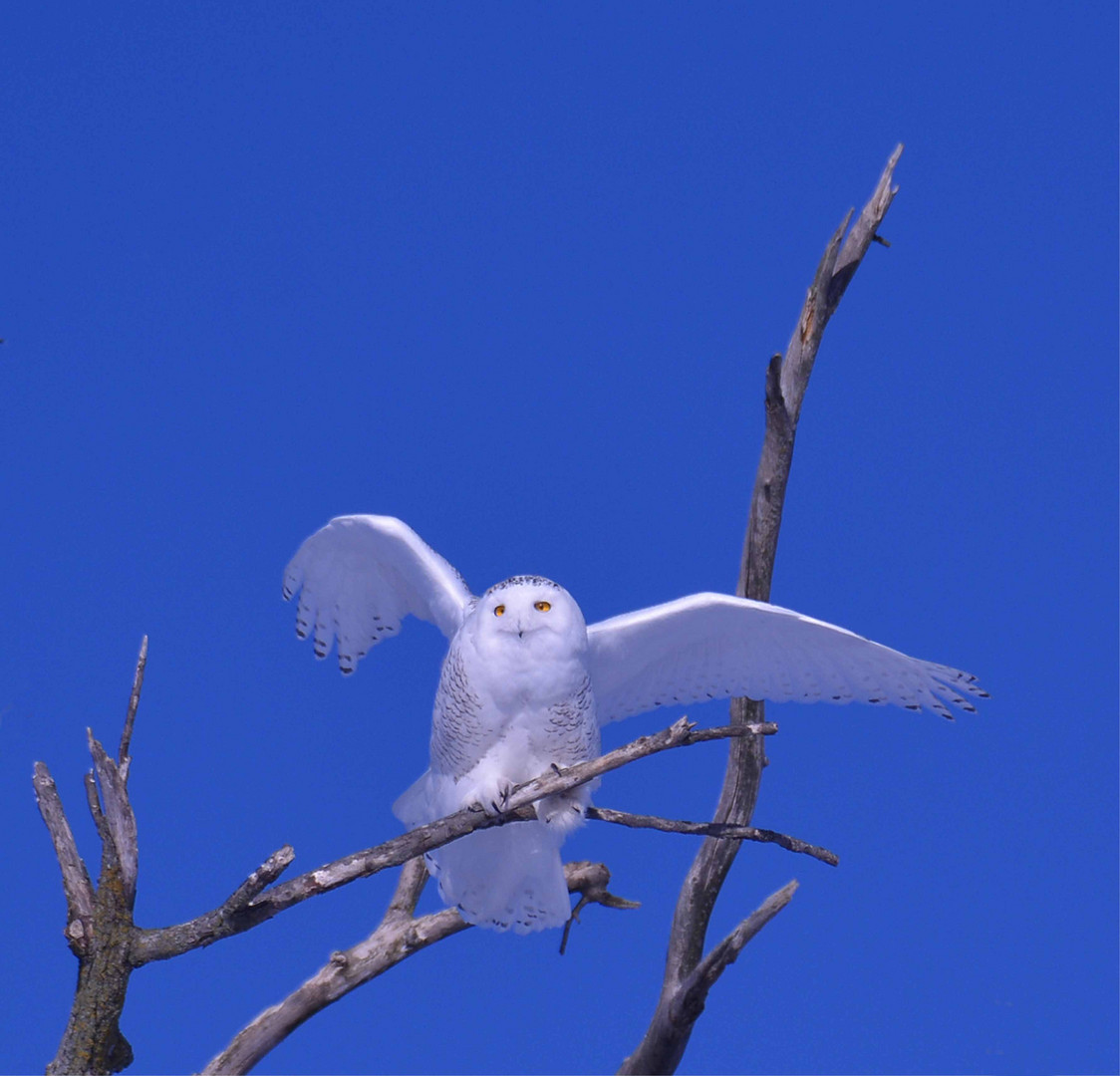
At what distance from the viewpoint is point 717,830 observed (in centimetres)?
264

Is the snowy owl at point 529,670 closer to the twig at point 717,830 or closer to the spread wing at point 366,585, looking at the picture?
the spread wing at point 366,585

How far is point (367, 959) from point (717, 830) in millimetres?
1193

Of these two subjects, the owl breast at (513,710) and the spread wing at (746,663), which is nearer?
the owl breast at (513,710)

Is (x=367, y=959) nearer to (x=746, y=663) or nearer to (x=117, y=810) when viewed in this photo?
(x=117, y=810)

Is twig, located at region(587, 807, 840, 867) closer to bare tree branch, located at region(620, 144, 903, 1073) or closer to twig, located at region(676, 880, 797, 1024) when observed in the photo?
twig, located at region(676, 880, 797, 1024)

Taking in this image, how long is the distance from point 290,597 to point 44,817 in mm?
1096

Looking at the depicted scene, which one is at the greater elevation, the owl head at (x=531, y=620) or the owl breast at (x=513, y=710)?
the owl head at (x=531, y=620)

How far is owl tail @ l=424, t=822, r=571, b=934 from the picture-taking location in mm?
3072

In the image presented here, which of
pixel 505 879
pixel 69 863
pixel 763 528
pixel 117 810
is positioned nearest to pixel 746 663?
pixel 763 528

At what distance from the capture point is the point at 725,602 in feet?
9.84

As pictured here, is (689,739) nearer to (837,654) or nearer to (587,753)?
(587,753)

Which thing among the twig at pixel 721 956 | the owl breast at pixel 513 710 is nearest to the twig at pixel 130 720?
the owl breast at pixel 513 710

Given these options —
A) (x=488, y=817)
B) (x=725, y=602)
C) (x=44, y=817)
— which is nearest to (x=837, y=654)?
(x=725, y=602)

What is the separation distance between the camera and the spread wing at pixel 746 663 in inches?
120
